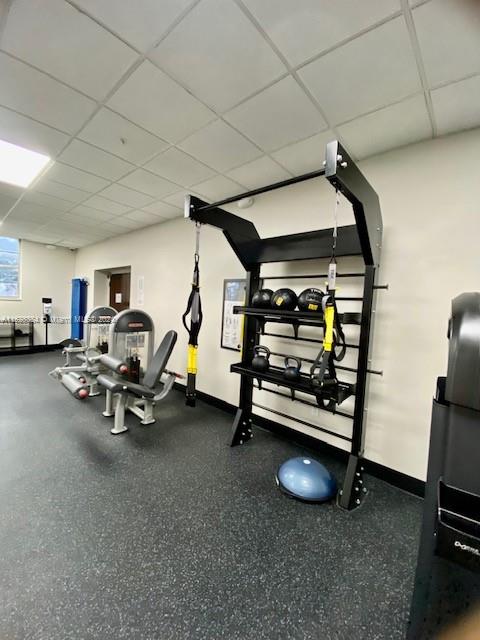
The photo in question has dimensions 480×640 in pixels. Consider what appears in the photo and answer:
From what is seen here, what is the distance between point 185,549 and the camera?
158 cm

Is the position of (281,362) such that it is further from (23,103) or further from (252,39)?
(23,103)

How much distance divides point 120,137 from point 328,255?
2.07 metres

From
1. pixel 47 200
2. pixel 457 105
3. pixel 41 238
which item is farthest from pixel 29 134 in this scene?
pixel 41 238

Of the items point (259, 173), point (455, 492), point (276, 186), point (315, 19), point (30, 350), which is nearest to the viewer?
point (455, 492)

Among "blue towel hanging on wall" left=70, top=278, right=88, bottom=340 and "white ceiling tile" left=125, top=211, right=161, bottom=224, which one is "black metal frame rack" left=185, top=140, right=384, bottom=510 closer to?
"white ceiling tile" left=125, top=211, right=161, bottom=224

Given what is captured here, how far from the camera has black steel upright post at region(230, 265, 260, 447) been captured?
2836 millimetres

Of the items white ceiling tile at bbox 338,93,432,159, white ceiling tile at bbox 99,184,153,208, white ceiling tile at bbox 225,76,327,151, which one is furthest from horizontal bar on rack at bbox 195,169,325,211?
white ceiling tile at bbox 99,184,153,208

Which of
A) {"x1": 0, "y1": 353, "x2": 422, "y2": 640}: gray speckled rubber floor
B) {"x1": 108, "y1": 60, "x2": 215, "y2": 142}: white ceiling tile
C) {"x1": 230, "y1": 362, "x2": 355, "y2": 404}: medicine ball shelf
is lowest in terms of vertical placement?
{"x1": 0, "y1": 353, "x2": 422, "y2": 640}: gray speckled rubber floor

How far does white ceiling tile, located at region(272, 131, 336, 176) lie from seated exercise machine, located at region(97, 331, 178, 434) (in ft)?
7.49

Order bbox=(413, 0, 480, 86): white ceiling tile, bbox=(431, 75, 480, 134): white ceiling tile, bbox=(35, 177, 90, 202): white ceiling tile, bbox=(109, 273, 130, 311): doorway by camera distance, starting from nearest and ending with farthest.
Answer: bbox=(413, 0, 480, 86): white ceiling tile, bbox=(431, 75, 480, 134): white ceiling tile, bbox=(35, 177, 90, 202): white ceiling tile, bbox=(109, 273, 130, 311): doorway

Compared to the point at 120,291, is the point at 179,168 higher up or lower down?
higher up

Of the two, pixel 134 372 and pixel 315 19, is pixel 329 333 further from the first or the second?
pixel 134 372

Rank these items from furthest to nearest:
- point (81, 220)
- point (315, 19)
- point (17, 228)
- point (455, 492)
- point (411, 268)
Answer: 1. point (17, 228)
2. point (81, 220)
3. point (411, 268)
4. point (315, 19)
5. point (455, 492)

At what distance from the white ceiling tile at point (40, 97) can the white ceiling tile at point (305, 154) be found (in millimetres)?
1573
